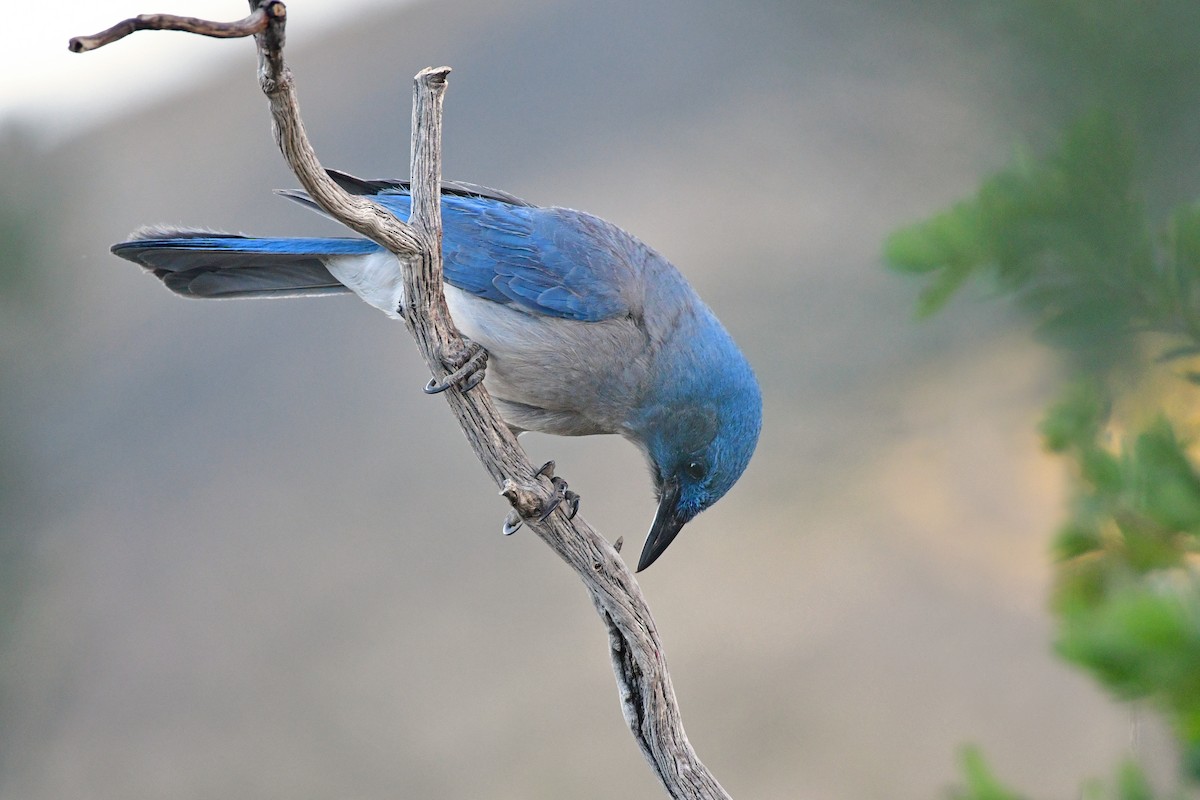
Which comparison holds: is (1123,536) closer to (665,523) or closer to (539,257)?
(665,523)

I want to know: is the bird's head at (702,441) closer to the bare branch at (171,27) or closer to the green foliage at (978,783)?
the green foliage at (978,783)

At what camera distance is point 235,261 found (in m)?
4.22

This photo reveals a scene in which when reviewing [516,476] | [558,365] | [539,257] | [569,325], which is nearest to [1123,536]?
[516,476]

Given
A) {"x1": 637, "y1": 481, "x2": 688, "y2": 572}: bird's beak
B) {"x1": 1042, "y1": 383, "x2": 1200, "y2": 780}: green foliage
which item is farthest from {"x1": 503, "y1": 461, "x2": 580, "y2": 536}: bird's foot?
{"x1": 1042, "y1": 383, "x2": 1200, "y2": 780}: green foliage

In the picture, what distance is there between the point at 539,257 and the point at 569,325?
384 mm

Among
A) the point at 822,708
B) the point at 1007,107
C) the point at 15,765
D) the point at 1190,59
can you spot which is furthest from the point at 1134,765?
the point at 15,765

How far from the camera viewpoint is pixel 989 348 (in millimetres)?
9008

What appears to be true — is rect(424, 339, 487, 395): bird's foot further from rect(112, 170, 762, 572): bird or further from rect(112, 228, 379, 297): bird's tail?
rect(112, 228, 379, 297): bird's tail

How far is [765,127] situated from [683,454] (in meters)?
10.7

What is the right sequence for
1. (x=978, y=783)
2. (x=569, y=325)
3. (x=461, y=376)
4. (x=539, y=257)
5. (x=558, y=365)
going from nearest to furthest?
(x=978, y=783)
(x=461, y=376)
(x=558, y=365)
(x=569, y=325)
(x=539, y=257)

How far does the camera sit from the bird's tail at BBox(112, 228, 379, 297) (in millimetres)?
4074

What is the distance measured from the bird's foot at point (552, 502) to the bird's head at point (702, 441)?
63cm

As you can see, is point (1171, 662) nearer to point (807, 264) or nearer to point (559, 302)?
point (559, 302)

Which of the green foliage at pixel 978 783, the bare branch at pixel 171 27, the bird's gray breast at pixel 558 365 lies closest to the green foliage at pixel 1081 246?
the green foliage at pixel 978 783
